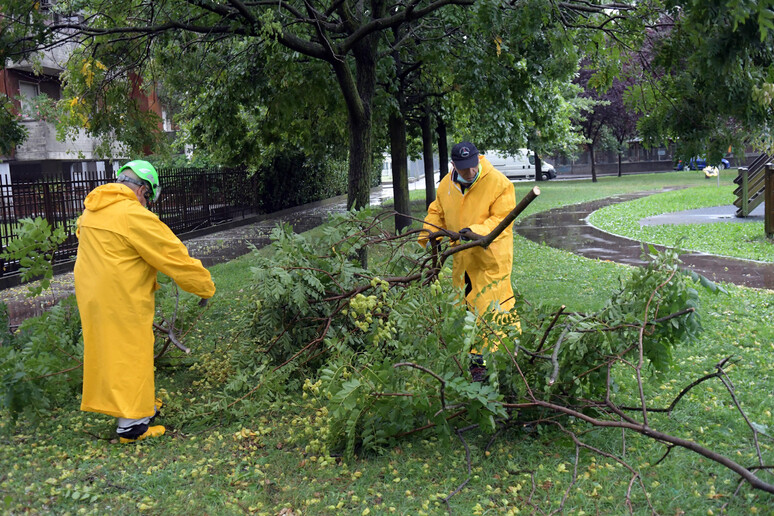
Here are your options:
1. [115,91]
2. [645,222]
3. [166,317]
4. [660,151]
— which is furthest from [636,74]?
[660,151]

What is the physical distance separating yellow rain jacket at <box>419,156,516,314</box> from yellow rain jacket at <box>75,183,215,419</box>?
6.48ft

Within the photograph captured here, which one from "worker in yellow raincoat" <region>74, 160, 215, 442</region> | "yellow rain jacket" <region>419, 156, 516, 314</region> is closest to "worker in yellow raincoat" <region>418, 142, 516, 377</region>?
"yellow rain jacket" <region>419, 156, 516, 314</region>

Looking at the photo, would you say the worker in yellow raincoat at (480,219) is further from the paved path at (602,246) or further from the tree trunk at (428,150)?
the tree trunk at (428,150)

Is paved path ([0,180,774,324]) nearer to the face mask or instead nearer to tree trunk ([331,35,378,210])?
the face mask

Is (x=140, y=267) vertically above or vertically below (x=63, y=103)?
below

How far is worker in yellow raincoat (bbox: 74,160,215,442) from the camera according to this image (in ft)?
15.2

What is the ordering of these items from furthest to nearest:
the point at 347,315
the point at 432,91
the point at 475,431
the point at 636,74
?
the point at 432,91, the point at 636,74, the point at 347,315, the point at 475,431

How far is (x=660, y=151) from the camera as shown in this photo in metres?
53.1

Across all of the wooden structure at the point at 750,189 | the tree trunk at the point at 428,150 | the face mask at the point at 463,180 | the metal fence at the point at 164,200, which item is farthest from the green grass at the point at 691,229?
the metal fence at the point at 164,200

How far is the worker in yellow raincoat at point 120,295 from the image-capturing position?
464 centimetres

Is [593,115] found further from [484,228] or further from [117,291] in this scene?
[117,291]

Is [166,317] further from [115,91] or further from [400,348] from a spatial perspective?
[115,91]

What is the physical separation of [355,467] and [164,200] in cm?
1423

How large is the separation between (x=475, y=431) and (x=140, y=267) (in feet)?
8.32
